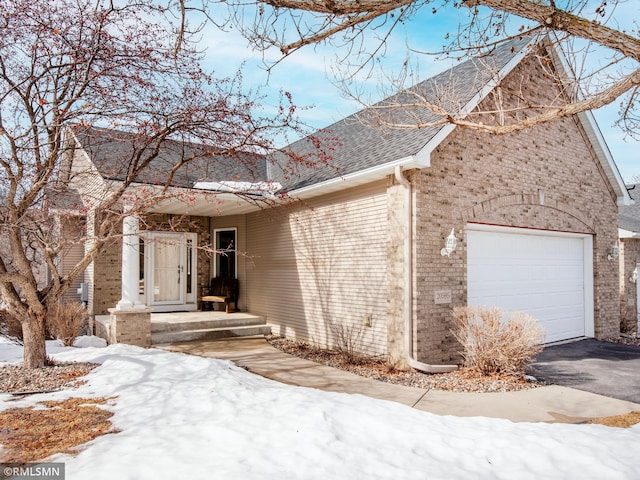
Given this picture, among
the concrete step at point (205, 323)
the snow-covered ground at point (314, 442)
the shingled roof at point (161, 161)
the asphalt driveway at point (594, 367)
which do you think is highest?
the shingled roof at point (161, 161)

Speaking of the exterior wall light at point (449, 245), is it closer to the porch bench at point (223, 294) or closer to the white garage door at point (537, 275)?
the white garage door at point (537, 275)

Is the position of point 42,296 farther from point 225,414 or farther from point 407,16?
point 407,16

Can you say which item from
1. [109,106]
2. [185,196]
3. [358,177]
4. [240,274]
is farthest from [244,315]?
[109,106]

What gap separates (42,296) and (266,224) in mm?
5425

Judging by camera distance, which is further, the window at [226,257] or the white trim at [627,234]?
the white trim at [627,234]

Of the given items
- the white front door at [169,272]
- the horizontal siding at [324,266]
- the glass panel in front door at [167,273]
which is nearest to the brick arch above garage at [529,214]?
the horizontal siding at [324,266]

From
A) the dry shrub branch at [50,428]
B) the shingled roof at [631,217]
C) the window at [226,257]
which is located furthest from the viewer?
the shingled roof at [631,217]

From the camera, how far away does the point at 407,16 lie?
5316 millimetres

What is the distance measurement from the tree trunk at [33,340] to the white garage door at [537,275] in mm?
Answer: 6929

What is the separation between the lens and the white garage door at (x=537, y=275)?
855 centimetres

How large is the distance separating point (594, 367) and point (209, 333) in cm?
736

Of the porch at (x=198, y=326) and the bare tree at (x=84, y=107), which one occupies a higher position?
the bare tree at (x=84, y=107)

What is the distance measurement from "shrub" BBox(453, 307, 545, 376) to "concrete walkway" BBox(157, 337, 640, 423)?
57 cm

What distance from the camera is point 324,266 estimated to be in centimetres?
940
